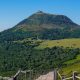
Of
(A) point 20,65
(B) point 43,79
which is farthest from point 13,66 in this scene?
(B) point 43,79

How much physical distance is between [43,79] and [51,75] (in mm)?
1410

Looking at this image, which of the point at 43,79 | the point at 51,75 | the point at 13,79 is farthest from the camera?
the point at 43,79

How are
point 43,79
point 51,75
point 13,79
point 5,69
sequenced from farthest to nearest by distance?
1. point 5,69
2. point 43,79
3. point 51,75
4. point 13,79

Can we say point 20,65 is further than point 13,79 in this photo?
Yes

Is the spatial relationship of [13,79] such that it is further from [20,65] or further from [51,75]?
Answer: [20,65]

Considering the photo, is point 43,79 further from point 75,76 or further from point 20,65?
point 20,65

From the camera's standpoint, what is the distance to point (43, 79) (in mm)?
19422

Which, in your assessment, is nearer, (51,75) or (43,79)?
(51,75)

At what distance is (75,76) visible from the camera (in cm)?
1706

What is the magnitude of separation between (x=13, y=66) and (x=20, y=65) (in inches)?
163

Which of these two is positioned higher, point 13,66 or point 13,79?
point 13,79

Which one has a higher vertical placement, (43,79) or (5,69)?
(43,79)

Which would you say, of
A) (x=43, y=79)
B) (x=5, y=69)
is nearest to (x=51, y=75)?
(x=43, y=79)

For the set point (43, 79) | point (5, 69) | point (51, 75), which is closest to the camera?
point (51, 75)
